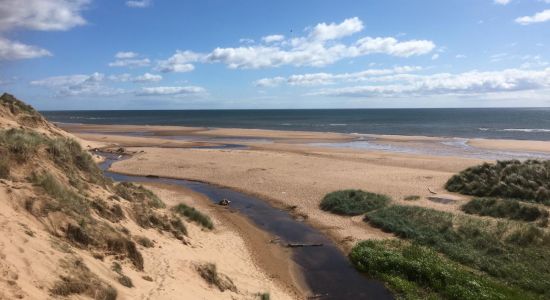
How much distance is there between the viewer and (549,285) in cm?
1390

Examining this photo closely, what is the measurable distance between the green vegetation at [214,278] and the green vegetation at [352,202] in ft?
39.3

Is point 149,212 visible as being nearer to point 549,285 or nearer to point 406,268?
point 406,268

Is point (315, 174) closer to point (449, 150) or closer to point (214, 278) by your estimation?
point (214, 278)

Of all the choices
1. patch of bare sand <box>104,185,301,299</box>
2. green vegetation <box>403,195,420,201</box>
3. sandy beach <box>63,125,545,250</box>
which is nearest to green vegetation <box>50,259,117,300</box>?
patch of bare sand <box>104,185,301,299</box>

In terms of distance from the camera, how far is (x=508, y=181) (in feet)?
89.1

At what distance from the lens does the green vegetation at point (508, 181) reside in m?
25.6

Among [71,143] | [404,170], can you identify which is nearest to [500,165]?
[404,170]

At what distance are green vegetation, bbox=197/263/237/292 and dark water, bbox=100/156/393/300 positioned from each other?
3211 mm

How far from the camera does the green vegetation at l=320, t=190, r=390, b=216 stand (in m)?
23.8

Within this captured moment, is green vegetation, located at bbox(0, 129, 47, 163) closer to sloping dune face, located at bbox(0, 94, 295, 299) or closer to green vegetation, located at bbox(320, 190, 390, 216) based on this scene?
sloping dune face, located at bbox(0, 94, 295, 299)

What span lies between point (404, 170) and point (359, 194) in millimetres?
11990

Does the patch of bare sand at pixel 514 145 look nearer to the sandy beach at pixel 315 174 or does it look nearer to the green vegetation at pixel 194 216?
the sandy beach at pixel 315 174

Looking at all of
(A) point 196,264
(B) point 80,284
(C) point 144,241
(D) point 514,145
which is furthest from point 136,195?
(D) point 514,145

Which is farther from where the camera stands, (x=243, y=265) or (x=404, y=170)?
(x=404, y=170)
